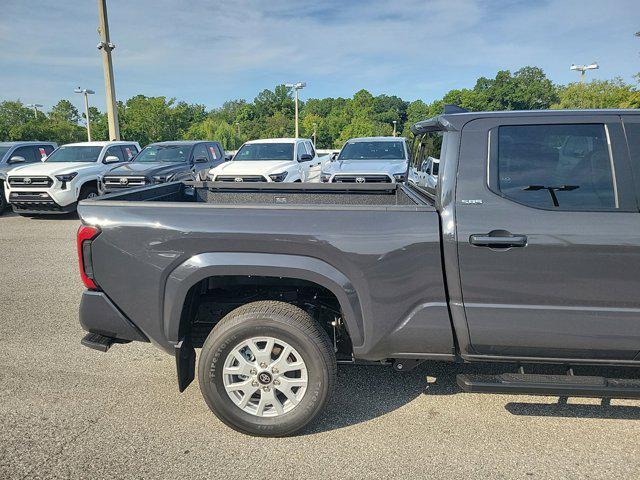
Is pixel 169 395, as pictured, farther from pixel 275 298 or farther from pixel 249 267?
pixel 249 267

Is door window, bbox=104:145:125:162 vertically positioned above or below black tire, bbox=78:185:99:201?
above

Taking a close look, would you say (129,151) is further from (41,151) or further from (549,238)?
(549,238)

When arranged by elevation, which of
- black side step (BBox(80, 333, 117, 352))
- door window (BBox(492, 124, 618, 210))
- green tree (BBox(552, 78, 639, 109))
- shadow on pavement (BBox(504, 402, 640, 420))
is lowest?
shadow on pavement (BBox(504, 402, 640, 420))

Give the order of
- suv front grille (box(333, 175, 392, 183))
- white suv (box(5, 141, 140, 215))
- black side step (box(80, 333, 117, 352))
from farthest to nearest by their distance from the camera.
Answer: white suv (box(5, 141, 140, 215)) → suv front grille (box(333, 175, 392, 183)) → black side step (box(80, 333, 117, 352))

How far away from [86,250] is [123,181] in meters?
8.65

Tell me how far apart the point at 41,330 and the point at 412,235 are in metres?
3.78

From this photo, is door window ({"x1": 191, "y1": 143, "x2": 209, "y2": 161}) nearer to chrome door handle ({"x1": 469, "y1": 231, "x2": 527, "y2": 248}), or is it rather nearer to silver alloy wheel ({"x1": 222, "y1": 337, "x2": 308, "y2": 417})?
silver alloy wheel ({"x1": 222, "y1": 337, "x2": 308, "y2": 417})

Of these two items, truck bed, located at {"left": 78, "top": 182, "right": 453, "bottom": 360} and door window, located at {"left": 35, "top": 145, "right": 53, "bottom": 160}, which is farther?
door window, located at {"left": 35, "top": 145, "right": 53, "bottom": 160}

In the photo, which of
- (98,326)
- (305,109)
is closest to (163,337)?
(98,326)

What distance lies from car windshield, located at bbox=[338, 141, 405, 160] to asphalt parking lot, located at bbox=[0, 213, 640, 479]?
27.8 ft

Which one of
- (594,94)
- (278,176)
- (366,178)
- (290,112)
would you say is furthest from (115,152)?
(290,112)

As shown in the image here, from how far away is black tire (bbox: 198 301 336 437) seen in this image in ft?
9.11

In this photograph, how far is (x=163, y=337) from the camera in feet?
9.46

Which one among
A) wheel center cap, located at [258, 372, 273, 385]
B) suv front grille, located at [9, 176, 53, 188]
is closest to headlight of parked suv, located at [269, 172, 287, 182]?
suv front grille, located at [9, 176, 53, 188]
